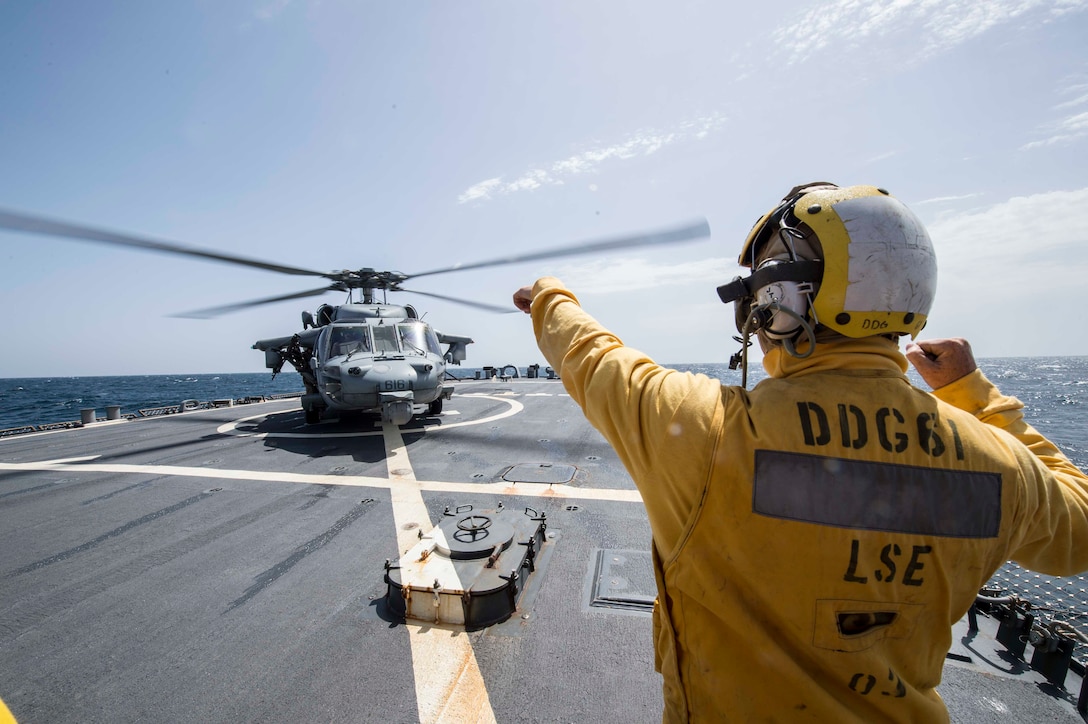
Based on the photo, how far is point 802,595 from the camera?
1228 millimetres

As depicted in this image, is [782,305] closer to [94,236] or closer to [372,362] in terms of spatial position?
[94,236]

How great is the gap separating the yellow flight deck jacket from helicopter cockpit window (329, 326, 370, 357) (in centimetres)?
1048

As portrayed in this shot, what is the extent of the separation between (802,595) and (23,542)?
8.07 meters

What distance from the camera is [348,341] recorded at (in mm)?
10867

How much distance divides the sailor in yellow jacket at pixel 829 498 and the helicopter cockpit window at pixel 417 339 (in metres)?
10.3

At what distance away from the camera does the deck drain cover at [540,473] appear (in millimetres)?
6875

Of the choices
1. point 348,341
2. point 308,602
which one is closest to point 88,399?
point 348,341

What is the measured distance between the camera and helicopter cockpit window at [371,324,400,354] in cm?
1088

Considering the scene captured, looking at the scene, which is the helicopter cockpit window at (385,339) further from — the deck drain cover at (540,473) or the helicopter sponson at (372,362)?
the deck drain cover at (540,473)

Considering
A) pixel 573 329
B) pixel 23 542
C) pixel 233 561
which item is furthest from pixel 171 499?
→ pixel 573 329

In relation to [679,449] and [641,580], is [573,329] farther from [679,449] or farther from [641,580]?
[641,580]

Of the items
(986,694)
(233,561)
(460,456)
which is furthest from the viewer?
(460,456)

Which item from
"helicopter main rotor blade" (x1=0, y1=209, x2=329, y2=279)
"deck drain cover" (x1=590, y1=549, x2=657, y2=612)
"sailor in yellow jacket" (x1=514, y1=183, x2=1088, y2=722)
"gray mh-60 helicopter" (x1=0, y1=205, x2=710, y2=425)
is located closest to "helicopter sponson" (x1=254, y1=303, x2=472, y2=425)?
"gray mh-60 helicopter" (x1=0, y1=205, x2=710, y2=425)

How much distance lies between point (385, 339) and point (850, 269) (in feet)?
35.6
